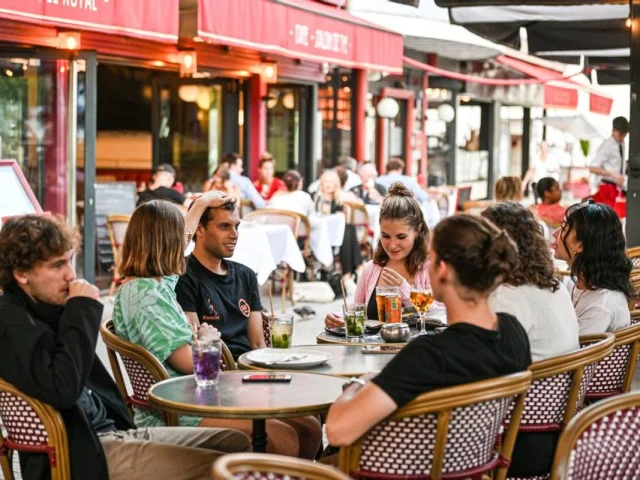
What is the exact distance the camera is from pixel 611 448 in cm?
289

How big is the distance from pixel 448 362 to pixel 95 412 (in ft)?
4.31

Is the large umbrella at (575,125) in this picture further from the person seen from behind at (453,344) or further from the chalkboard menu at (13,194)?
the person seen from behind at (453,344)

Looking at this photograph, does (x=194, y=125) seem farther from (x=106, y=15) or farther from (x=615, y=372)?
(x=615, y=372)

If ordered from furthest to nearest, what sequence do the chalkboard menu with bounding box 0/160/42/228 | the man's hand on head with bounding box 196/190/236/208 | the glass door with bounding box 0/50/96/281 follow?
the glass door with bounding box 0/50/96/281 → the chalkboard menu with bounding box 0/160/42/228 → the man's hand on head with bounding box 196/190/236/208

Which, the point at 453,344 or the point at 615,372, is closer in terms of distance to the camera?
the point at 453,344

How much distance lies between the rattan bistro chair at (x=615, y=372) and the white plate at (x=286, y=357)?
106cm

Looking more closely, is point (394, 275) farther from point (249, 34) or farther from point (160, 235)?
point (249, 34)

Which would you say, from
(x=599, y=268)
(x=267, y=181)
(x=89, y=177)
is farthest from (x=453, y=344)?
(x=267, y=181)

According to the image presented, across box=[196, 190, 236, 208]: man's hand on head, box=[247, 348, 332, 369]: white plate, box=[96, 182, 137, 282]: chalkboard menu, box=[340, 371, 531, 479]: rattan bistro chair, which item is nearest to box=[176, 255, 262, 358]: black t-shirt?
box=[196, 190, 236, 208]: man's hand on head

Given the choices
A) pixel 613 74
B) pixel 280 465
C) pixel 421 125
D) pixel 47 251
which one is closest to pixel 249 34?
pixel 613 74

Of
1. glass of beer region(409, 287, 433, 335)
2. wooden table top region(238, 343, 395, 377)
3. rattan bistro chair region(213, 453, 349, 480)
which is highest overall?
glass of beer region(409, 287, 433, 335)

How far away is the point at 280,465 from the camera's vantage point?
2.49 metres

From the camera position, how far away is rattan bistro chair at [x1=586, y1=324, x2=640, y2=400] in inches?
175

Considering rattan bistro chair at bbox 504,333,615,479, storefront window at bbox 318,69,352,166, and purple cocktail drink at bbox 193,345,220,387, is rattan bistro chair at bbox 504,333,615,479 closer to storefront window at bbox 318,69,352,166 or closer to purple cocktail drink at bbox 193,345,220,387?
purple cocktail drink at bbox 193,345,220,387
